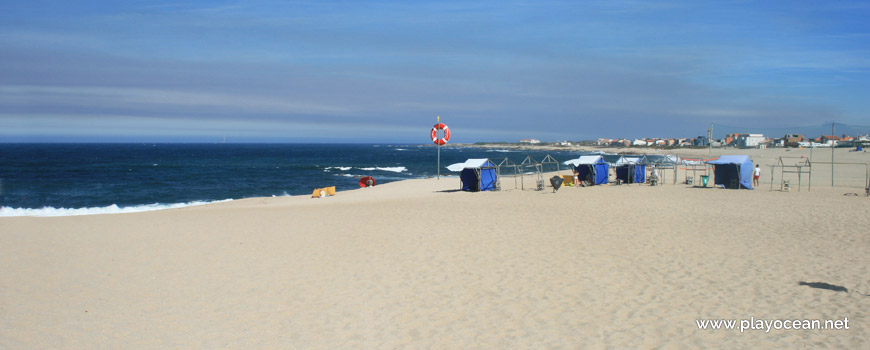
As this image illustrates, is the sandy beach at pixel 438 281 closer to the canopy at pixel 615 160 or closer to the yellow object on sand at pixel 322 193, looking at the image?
the yellow object on sand at pixel 322 193

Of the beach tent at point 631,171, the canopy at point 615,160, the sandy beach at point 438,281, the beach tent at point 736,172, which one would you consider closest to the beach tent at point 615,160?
the canopy at point 615,160

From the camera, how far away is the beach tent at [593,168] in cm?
2314

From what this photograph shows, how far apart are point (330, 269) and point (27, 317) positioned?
3.74m

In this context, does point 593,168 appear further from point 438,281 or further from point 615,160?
point 615,160

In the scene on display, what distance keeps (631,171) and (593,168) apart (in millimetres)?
2098

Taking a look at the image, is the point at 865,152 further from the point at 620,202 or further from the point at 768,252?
the point at 768,252

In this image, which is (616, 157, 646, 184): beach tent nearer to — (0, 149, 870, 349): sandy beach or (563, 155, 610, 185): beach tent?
(563, 155, 610, 185): beach tent

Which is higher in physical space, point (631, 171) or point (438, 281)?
point (631, 171)

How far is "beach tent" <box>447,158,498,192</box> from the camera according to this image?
69.0 feet

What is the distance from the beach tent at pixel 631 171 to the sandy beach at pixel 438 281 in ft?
35.2

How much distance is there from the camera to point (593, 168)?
23.2m

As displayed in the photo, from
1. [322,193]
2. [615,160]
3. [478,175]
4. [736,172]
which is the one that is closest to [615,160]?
[615,160]

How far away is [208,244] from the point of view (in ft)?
32.4

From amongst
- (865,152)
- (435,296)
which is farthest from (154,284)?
(865,152)
